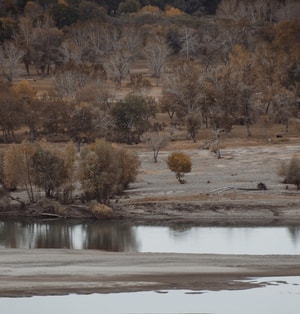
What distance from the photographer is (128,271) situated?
4009cm

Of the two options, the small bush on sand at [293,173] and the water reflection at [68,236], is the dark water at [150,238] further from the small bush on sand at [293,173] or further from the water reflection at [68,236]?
the small bush on sand at [293,173]

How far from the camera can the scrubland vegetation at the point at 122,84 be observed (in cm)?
5859

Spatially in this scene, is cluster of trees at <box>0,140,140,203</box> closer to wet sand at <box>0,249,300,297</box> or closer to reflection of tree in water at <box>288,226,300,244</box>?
reflection of tree in water at <box>288,226,300,244</box>

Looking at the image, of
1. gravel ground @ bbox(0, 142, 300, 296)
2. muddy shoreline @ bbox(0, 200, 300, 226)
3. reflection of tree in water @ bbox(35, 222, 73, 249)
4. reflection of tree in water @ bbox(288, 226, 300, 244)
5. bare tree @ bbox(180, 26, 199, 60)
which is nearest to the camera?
gravel ground @ bbox(0, 142, 300, 296)

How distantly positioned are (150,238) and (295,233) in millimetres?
7638

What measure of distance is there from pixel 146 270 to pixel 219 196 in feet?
58.0

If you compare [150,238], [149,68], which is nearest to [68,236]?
[150,238]

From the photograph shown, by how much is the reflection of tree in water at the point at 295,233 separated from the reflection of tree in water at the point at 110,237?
8.02 m

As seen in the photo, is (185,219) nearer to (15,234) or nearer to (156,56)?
(15,234)

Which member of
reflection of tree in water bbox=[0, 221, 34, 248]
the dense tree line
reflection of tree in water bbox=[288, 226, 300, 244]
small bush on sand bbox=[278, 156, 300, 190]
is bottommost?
reflection of tree in water bbox=[0, 221, 34, 248]

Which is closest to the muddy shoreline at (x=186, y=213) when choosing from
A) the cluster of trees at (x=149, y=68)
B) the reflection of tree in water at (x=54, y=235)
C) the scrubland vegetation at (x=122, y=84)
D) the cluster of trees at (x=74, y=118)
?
the scrubland vegetation at (x=122, y=84)

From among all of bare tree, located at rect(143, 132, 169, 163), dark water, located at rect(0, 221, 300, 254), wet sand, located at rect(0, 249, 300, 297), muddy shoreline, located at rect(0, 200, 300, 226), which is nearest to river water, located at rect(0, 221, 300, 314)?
dark water, located at rect(0, 221, 300, 254)

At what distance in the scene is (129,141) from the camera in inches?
3322

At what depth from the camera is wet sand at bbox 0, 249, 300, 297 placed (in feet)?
123
